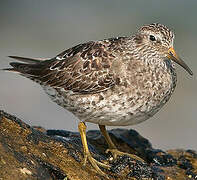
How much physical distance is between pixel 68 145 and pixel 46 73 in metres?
1.91

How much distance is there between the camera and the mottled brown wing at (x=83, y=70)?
7.91 meters

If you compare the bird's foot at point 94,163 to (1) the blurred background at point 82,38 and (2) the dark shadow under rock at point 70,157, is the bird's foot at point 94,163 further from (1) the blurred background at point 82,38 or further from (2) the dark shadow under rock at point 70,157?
(1) the blurred background at point 82,38

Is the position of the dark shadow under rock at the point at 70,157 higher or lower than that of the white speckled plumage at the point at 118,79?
lower

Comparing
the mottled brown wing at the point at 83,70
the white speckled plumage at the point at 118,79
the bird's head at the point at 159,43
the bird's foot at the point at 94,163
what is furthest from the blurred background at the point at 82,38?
the bird's foot at the point at 94,163

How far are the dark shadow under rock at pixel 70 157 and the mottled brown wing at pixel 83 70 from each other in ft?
3.30

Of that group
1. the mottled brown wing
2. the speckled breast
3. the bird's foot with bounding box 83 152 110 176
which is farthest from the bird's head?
the bird's foot with bounding box 83 152 110 176

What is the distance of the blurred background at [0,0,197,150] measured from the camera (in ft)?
54.7

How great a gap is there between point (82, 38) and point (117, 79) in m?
16.5

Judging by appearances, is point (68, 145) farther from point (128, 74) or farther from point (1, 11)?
point (1, 11)

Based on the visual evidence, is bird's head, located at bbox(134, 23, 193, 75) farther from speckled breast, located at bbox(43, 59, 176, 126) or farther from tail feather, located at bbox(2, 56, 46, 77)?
tail feather, located at bbox(2, 56, 46, 77)

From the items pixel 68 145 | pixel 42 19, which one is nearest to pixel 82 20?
pixel 42 19

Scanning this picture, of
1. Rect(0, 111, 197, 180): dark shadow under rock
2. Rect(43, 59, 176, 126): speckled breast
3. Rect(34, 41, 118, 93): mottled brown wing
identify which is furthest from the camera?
Rect(34, 41, 118, 93): mottled brown wing

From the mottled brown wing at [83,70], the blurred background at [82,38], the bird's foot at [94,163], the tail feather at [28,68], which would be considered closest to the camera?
the bird's foot at [94,163]

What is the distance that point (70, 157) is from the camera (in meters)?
7.01
